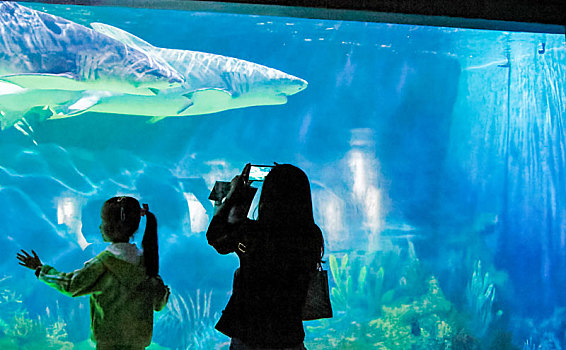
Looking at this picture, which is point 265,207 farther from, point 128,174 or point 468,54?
point 468,54

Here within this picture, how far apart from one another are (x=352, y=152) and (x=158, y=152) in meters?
2.01

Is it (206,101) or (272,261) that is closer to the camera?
(272,261)

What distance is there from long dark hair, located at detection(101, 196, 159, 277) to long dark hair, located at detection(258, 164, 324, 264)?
2.55ft

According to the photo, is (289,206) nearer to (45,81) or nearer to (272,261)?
(272,261)

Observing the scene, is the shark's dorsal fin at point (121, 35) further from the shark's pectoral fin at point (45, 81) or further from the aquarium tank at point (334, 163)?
the shark's pectoral fin at point (45, 81)

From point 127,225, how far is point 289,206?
97cm

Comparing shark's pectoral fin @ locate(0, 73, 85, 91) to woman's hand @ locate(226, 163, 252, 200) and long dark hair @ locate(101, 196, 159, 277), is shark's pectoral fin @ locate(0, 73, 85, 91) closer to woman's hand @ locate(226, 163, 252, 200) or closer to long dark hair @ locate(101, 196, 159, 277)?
long dark hair @ locate(101, 196, 159, 277)

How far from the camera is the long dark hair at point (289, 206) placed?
1947 mm

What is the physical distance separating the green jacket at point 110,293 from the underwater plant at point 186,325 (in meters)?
2.17

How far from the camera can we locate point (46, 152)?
442cm

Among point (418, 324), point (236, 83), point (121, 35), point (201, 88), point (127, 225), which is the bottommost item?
point (418, 324)

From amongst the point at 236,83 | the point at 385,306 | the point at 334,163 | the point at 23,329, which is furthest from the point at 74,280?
the point at 385,306

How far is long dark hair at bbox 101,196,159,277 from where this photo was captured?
7.74 ft

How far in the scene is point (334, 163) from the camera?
15.6 feet
